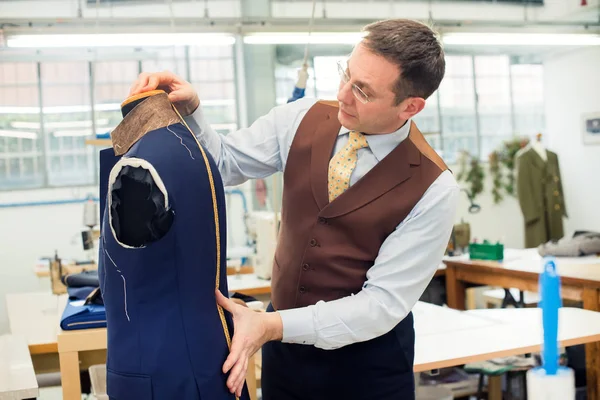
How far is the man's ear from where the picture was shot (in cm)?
157

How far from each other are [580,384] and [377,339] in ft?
8.26

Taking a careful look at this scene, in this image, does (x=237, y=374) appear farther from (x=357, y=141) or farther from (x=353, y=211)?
(x=357, y=141)

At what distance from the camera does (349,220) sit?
161cm

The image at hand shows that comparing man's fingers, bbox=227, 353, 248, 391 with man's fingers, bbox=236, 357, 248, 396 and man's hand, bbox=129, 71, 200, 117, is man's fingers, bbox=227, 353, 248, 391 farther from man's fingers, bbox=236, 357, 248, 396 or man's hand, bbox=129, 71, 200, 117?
man's hand, bbox=129, 71, 200, 117

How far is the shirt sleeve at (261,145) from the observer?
1.70 meters

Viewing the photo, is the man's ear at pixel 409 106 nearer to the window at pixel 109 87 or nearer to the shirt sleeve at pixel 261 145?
the shirt sleeve at pixel 261 145

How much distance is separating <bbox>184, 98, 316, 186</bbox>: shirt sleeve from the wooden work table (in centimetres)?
236

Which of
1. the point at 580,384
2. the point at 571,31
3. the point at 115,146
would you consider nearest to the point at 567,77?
the point at 571,31

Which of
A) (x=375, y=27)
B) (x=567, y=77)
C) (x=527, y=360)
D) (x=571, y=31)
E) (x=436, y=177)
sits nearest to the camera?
(x=375, y=27)

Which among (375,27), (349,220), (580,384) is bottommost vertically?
(580,384)

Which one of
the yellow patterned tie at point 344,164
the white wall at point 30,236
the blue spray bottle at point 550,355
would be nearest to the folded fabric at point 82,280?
the yellow patterned tie at point 344,164

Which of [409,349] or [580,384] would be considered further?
[580,384]

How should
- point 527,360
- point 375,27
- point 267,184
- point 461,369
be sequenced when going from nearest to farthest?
point 375,27 < point 527,360 < point 461,369 < point 267,184

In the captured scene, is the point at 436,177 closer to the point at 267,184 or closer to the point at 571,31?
the point at 571,31
